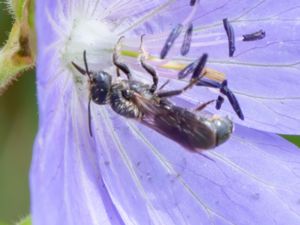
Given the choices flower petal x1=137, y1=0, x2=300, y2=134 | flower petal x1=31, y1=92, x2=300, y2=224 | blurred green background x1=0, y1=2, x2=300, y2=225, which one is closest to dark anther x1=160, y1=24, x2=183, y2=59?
flower petal x1=137, y1=0, x2=300, y2=134

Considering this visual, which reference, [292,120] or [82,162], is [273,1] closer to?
[292,120]

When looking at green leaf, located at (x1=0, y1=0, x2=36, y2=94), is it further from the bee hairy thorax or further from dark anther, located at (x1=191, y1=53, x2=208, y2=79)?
dark anther, located at (x1=191, y1=53, x2=208, y2=79)

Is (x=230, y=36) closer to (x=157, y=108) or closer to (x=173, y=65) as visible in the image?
(x=173, y=65)

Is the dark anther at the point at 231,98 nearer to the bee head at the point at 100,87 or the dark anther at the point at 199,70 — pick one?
the dark anther at the point at 199,70

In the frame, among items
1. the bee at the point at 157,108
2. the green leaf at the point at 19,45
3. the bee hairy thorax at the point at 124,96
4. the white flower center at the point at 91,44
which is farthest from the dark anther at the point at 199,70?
the green leaf at the point at 19,45

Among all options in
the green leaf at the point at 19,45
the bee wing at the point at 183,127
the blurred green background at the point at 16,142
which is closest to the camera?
the bee wing at the point at 183,127

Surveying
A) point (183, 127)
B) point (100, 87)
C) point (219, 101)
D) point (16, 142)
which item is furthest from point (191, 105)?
point (16, 142)
